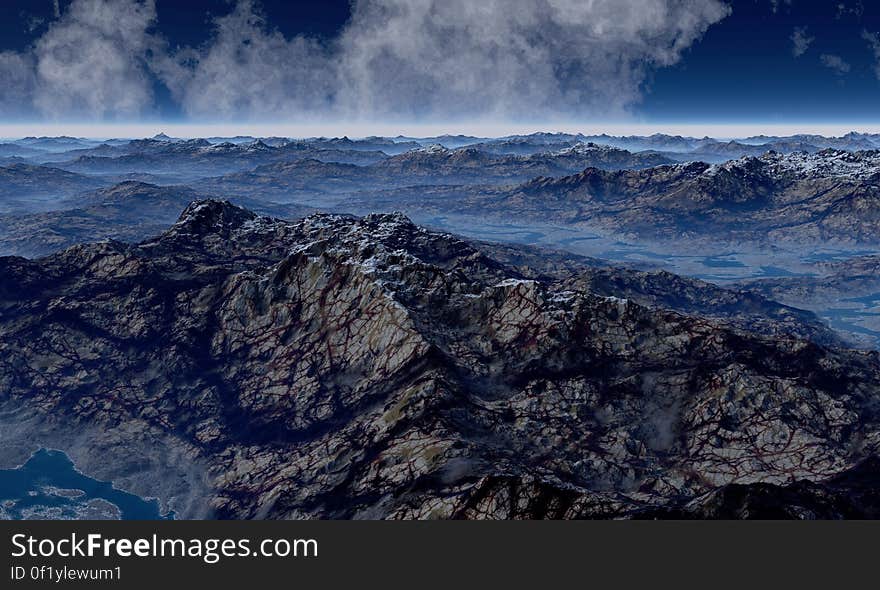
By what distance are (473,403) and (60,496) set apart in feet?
428

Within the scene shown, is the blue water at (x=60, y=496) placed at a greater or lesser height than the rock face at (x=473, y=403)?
lesser

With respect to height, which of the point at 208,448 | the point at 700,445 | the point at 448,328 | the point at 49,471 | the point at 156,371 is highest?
the point at 448,328

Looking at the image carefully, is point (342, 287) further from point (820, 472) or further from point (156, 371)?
point (820, 472)

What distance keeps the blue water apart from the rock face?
1496cm

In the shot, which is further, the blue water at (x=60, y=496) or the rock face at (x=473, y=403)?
the blue water at (x=60, y=496)

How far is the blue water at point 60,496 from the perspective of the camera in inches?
6078

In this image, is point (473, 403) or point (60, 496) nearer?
point (473, 403)

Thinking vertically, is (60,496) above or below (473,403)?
below

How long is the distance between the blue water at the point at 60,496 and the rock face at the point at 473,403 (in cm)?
1496

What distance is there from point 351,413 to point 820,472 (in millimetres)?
112093

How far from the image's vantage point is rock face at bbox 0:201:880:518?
363 ft

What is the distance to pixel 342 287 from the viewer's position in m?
187

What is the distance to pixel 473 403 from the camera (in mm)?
135875

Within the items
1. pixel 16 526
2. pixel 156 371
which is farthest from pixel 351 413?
pixel 16 526
